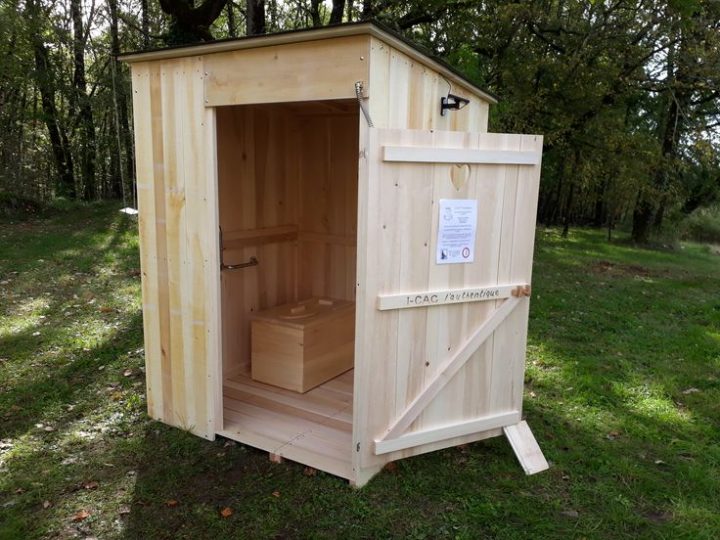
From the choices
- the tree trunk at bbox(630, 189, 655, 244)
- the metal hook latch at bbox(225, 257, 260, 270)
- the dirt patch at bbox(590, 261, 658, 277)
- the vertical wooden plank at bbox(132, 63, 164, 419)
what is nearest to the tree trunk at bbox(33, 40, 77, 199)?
the metal hook latch at bbox(225, 257, 260, 270)

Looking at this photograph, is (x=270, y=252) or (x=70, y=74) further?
(x=70, y=74)

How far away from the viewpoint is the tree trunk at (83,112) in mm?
14250

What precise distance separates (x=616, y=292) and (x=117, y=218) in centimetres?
982

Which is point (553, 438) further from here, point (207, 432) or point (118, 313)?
point (118, 313)

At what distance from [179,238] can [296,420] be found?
150 centimetres

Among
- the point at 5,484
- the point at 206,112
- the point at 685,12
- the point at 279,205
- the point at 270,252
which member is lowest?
the point at 5,484

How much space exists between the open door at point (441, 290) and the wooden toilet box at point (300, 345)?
1.37 m

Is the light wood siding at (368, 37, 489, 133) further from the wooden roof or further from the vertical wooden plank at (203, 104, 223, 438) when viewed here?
the vertical wooden plank at (203, 104, 223, 438)

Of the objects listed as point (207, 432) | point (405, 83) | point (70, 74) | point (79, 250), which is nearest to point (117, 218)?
point (79, 250)

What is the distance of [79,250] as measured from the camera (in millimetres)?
8867

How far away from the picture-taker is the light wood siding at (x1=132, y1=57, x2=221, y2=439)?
3400 millimetres

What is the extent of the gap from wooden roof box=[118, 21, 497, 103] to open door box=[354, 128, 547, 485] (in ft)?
1.47

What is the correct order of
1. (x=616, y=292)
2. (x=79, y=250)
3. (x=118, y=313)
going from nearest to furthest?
1. (x=118, y=313)
2. (x=616, y=292)
3. (x=79, y=250)

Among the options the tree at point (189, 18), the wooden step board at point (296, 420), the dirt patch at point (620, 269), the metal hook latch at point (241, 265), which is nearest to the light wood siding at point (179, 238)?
the wooden step board at point (296, 420)
